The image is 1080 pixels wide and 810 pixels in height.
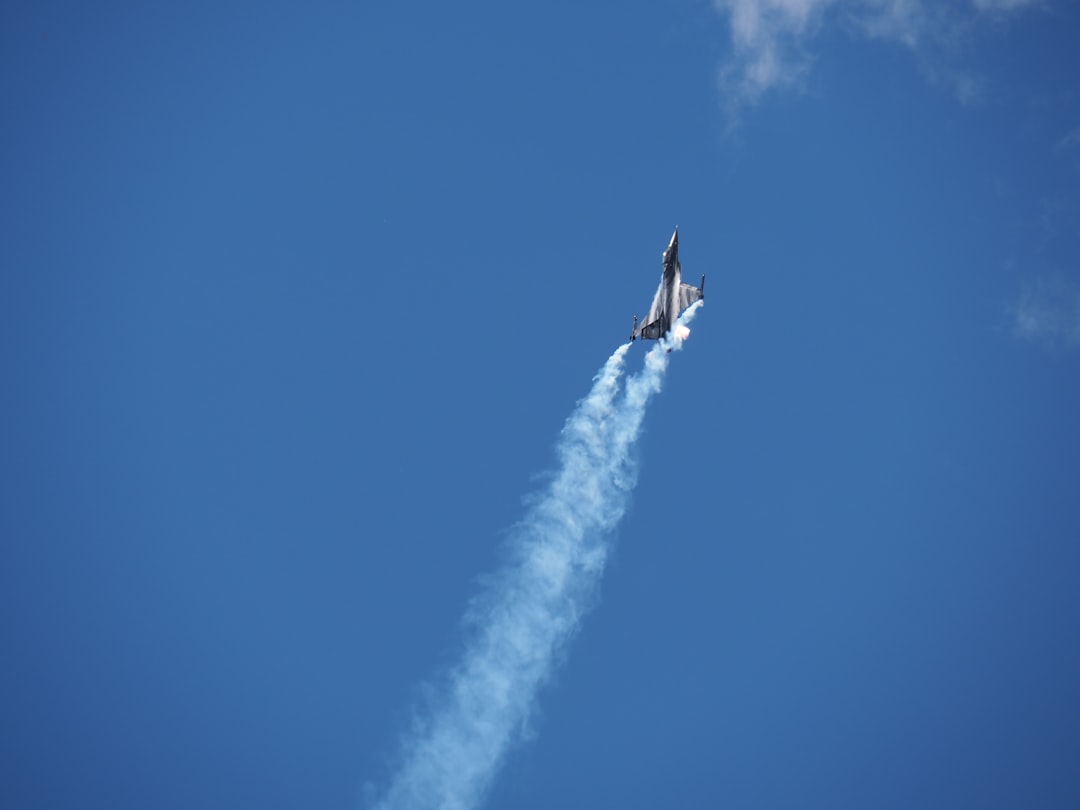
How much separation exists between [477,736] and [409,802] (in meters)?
5.58

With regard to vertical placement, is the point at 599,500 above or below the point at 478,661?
above

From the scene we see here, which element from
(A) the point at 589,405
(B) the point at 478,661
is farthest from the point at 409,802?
(A) the point at 589,405

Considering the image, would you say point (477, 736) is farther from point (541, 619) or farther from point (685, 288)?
point (685, 288)

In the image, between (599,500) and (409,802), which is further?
(599,500)

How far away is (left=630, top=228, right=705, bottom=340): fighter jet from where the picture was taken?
57719 mm

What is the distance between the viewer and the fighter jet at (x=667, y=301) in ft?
189

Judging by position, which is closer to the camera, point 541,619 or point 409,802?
point 409,802

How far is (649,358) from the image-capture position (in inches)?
2485

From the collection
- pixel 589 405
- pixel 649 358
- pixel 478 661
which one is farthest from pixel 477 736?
pixel 649 358

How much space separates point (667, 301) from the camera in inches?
2288

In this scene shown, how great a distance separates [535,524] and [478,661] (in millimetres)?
9486

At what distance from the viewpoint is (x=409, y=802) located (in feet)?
188

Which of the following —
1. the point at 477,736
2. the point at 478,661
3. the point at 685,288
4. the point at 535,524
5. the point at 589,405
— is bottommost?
the point at 477,736

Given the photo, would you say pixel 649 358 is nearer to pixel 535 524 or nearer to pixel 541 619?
pixel 535 524
